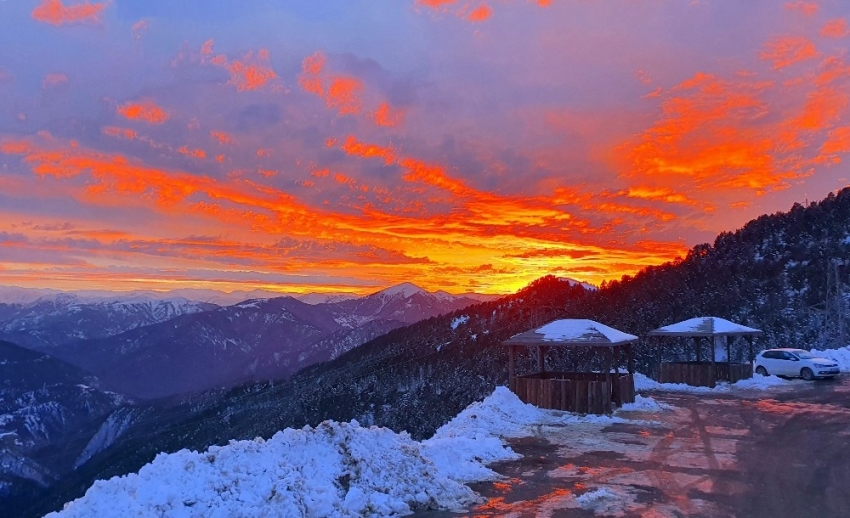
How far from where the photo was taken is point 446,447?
42.2ft

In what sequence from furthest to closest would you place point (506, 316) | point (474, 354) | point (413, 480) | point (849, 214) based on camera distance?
point (506, 316) < point (474, 354) < point (849, 214) < point (413, 480)

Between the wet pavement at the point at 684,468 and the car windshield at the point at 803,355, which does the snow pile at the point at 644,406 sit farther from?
the car windshield at the point at 803,355

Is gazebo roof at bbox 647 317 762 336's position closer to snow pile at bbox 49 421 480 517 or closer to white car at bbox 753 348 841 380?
white car at bbox 753 348 841 380

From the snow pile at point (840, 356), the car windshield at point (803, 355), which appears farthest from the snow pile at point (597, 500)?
the snow pile at point (840, 356)

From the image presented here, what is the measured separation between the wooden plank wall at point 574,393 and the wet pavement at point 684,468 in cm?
111

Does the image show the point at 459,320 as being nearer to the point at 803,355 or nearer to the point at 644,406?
the point at 803,355

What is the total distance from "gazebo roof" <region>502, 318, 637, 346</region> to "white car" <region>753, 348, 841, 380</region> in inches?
621

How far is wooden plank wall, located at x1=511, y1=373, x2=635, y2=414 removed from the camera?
19328 millimetres

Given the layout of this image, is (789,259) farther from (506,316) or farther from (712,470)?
(712,470)

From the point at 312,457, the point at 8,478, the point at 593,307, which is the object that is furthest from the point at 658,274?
the point at 8,478

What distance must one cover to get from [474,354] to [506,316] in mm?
17131

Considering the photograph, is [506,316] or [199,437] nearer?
[506,316]

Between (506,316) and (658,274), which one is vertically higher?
(658,274)

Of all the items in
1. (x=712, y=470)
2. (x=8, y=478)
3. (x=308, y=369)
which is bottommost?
(x=8, y=478)
